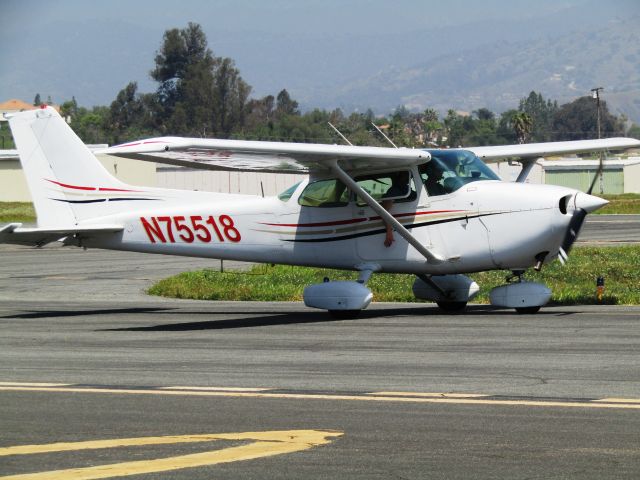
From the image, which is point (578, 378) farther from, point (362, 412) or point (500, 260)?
point (500, 260)

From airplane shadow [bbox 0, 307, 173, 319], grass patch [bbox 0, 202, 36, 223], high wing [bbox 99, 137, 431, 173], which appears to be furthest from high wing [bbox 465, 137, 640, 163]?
grass patch [bbox 0, 202, 36, 223]

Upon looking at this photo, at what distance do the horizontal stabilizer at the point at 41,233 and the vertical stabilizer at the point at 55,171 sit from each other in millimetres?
452

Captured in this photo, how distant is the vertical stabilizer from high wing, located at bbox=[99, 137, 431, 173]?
1918mm

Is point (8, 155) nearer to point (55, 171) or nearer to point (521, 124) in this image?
point (55, 171)

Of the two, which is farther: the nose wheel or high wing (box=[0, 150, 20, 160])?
high wing (box=[0, 150, 20, 160])

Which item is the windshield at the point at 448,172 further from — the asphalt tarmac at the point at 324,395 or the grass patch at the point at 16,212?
the grass patch at the point at 16,212

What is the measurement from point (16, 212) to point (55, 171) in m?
47.3

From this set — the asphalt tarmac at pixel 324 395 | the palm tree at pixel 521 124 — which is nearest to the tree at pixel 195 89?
the palm tree at pixel 521 124

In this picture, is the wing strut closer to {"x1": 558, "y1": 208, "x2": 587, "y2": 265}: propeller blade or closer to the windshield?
the windshield

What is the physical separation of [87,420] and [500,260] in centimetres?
861

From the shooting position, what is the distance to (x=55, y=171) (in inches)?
717

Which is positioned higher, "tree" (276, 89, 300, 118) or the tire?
"tree" (276, 89, 300, 118)

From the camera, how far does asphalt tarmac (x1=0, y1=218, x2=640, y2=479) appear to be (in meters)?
7.03

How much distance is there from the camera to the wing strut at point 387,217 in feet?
53.4
